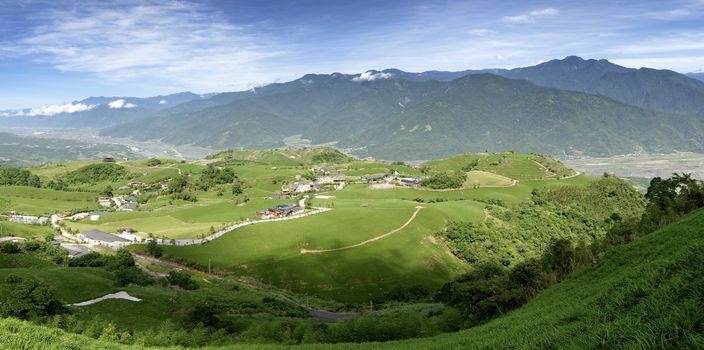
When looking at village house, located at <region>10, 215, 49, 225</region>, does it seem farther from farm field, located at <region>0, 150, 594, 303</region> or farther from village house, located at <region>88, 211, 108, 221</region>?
village house, located at <region>88, 211, 108, 221</region>

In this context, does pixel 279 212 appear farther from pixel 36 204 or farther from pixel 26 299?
pixel 36 204

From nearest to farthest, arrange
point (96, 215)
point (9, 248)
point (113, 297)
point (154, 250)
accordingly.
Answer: point (113, 297)
point (9, 248)
point (154, 250)
point (96, 215)

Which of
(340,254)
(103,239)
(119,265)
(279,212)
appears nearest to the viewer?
(119,265)

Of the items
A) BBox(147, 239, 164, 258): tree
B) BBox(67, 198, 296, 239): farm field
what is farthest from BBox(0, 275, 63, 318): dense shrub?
BBox(67, 198, 296, 239): farm field

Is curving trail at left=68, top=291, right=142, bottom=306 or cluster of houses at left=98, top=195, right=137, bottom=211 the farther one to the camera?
cluster of houses at left=98, top=195, right=137, bottom=211

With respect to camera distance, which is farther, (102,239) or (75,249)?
(102,239)

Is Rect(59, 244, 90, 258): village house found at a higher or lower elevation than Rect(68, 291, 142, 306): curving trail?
lower

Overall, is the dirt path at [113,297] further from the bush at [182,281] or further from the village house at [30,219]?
the village house at [30,219]

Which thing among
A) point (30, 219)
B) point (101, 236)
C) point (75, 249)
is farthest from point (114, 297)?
point (30, 219)

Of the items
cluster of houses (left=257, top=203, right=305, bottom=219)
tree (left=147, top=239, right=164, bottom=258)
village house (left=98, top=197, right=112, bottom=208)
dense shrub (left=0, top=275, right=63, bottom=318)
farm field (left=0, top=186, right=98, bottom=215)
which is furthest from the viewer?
village house (left=98, top=197, right=112, bottom=208)

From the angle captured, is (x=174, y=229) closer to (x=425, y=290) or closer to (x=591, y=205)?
(x=425, y=290)
